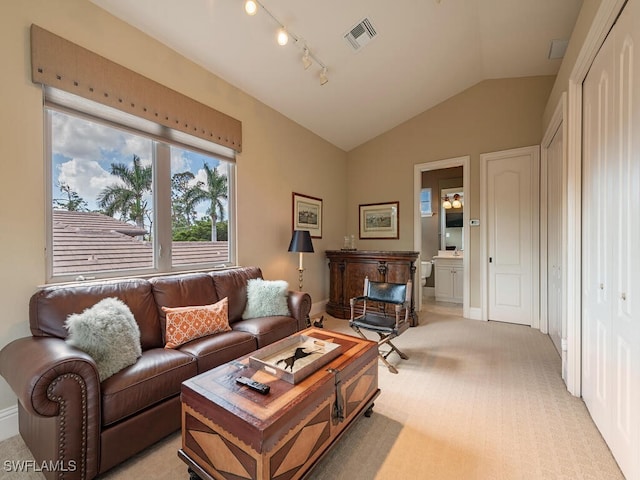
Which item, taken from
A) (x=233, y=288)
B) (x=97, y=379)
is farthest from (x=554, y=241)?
(x=97, y=379)

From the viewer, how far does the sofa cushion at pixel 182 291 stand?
236 centimetres

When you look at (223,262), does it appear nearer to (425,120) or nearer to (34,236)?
(34,236)

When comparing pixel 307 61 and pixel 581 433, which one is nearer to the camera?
pixel 581 433

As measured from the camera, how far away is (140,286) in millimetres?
2289

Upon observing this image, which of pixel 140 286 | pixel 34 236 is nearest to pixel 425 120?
pixel 140 286

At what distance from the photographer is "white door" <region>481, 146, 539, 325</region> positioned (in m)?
3.98

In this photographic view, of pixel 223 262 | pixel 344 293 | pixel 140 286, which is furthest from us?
pixel 344 293

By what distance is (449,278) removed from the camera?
18.7ft

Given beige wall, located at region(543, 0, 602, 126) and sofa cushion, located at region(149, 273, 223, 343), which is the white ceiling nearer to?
beige wall, located at region(543, 0, 602, 126)

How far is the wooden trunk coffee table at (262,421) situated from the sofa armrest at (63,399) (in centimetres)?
44

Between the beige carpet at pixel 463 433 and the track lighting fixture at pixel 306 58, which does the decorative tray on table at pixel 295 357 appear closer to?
the beige carpet at pixel 463 433

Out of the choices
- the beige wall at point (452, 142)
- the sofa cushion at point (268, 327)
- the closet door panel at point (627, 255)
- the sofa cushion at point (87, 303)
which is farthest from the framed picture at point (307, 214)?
the closet door panel at point (627, 255)

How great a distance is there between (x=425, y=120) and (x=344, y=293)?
3.15 meters

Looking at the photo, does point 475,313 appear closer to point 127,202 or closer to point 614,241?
point 614,241
